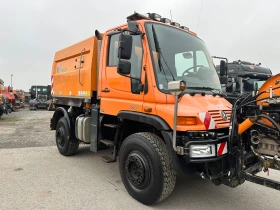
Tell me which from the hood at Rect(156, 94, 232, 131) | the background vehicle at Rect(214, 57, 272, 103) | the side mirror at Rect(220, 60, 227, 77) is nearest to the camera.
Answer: the hood at Rect(156, 94, 232, 131)

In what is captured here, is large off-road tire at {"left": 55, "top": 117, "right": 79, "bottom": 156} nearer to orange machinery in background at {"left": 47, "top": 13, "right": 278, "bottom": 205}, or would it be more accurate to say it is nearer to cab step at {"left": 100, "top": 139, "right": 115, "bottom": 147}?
orange machinery in background at {"left": 47, "top": 13, "right": 278, "bottom": 205}

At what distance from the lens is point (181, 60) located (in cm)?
369

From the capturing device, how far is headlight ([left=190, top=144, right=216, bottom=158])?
291cm

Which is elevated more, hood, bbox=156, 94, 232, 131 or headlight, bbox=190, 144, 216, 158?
hood, bbox=156, 94, 232, 131

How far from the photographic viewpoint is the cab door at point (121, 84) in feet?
12.1

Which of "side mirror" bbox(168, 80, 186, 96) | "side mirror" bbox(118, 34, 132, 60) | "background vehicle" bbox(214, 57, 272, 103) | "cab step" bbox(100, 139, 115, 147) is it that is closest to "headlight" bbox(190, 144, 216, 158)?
"side mirror" bbox(168, 80, 186, 96)

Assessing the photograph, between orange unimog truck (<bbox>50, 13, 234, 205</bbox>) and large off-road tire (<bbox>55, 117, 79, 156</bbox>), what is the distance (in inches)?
38.0

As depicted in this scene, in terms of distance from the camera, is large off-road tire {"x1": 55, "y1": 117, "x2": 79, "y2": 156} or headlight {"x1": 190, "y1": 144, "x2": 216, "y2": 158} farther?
large off-road tire {"x1": 55, "y1": 117, "x2": 79, "y2": 156}

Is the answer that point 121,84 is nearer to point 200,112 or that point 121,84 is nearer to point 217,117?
point 200,112

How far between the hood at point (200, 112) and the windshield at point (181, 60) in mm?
243

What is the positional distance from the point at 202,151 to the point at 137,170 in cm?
108

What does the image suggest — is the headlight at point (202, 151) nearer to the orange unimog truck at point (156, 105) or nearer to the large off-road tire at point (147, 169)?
the orange unimog truck at point (156, 105)

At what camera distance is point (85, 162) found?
5566mm

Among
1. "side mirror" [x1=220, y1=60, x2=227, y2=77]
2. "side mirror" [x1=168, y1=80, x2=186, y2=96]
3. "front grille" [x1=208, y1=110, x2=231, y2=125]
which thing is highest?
"side mirror" [x1=220, y1=60, x2=227, y2=77]
